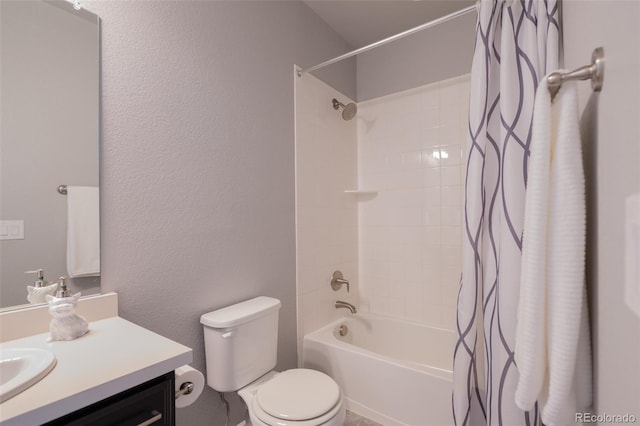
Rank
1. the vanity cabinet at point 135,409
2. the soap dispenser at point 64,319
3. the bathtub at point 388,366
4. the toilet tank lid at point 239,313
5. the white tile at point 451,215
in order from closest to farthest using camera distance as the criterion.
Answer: the vanity cabinet at point 135,409 < the soap dispenser at point 64,319 < the toilet tank lid at point 239,313 < the bathtub at point 388,366 < the white tile at point 451,215

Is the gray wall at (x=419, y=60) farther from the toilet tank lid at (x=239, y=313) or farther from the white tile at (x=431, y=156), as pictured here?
the toilet tank lid at (x=239, y=313)

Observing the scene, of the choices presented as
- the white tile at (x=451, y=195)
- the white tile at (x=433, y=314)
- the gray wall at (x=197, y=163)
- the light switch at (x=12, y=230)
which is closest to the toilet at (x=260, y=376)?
the gray wall at (x=197, y=163)

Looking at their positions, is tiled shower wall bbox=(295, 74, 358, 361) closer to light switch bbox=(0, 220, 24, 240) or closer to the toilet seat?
the toilet seat

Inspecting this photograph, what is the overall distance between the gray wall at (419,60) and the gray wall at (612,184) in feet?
5.33

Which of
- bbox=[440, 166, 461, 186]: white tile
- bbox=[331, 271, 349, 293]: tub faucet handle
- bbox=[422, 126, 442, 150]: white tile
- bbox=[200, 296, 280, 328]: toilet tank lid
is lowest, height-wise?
bbox=[331, 271, 349, 293]: tub faucet handle

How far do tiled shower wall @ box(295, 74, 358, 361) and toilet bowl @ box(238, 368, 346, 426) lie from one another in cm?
51

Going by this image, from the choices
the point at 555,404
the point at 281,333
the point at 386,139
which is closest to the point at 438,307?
the point at 281,333

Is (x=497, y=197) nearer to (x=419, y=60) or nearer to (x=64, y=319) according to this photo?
(x=64, y=319)

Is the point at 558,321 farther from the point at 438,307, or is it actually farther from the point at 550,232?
the point at 438,307

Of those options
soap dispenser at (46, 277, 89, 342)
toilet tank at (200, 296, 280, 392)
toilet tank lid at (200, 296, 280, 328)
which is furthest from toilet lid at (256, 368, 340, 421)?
soap dispenser at (46, 277, 89, 342)

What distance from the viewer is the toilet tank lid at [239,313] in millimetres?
1301

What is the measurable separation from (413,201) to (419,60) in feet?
3.53

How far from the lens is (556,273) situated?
1.79ft

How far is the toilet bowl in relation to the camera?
115 centimetres
